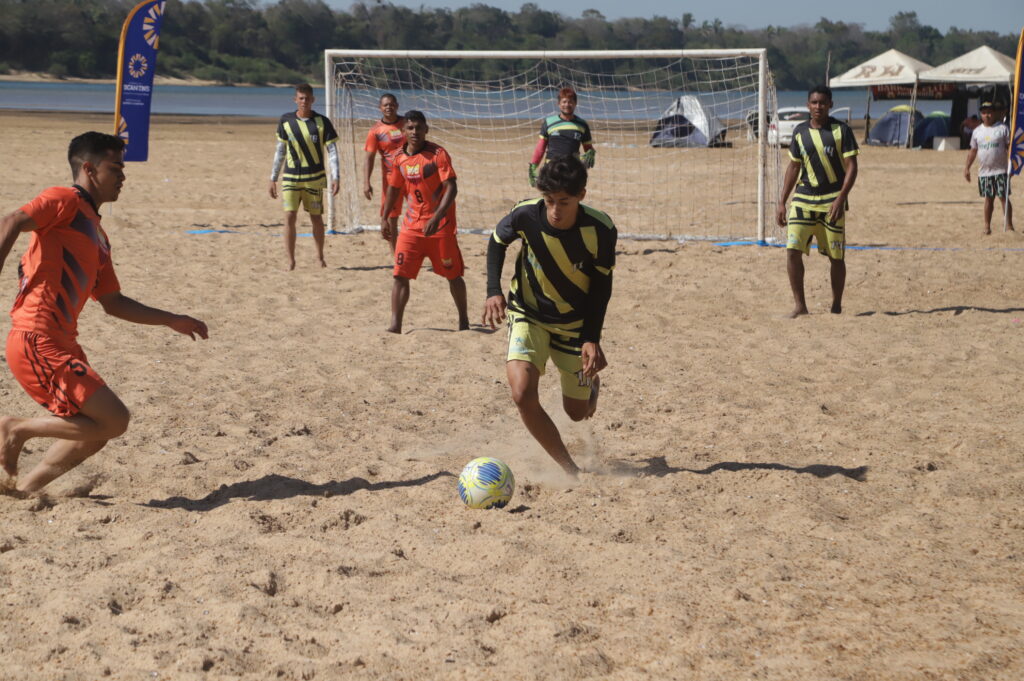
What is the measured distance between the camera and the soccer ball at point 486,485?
4.75 meters

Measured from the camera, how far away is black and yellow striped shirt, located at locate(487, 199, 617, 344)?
4.74 m

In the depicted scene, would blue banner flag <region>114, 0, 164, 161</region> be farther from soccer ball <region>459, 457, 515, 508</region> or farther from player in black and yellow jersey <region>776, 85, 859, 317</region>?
soccer ball <region>459, 457, 515, 508</region>

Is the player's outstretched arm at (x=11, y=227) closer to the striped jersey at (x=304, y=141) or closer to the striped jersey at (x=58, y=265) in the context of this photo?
the striped jersey at (x=58, y=265)

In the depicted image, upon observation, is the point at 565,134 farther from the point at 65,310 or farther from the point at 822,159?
the point at 65,310

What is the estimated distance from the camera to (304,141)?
10.5 meters

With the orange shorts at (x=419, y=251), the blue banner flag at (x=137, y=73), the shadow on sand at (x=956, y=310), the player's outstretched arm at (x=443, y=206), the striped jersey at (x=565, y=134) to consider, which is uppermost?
the blue banner flag at (x=137, y=73)

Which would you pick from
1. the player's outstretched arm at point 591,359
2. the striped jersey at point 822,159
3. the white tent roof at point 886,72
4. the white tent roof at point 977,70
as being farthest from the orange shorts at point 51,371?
the white tent roof at point 886,72

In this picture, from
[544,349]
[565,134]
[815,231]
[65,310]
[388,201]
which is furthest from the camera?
[565,134]

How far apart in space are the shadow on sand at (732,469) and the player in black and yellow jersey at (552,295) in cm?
46

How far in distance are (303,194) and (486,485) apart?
650cm

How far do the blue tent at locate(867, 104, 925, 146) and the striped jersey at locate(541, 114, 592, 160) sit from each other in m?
23.9

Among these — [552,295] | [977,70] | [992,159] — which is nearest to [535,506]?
[552,295]

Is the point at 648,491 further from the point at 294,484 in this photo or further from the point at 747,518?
the point at 294,484

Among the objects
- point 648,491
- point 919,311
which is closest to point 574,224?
point 648,491
